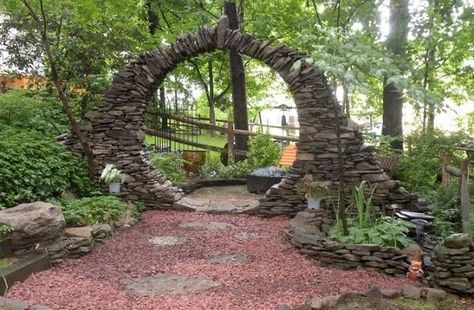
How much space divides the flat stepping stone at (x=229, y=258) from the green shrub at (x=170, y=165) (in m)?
4.10

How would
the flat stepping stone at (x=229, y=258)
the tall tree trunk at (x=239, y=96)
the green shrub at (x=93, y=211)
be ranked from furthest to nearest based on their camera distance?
1. the tall tree trunk at (x=239, y=96)
2. the green shrub at (x=93, y=211)
3. the flat stepping stone at (x=229, y=258)

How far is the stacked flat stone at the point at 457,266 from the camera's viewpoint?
13.3 feet

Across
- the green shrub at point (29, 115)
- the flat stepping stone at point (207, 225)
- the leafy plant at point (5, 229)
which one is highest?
the green shrub at point (29, 115)

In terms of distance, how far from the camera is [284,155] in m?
10.1

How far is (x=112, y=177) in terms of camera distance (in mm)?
7129

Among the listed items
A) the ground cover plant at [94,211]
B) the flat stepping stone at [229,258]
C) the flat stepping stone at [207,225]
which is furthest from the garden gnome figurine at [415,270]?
the ground cover plant at [94,211]

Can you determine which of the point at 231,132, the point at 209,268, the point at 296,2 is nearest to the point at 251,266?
the point at 209,268

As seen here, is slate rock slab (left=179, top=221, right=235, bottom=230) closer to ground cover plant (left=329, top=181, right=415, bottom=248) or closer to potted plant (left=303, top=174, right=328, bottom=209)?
potted plant (left=303, top=174, right=328, bottom=209)

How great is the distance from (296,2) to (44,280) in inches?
458

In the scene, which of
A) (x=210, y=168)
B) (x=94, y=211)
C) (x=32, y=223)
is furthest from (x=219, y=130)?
(x=32, y=223)

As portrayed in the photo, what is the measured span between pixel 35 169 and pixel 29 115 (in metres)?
2.16

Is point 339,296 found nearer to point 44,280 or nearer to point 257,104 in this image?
point 44,280

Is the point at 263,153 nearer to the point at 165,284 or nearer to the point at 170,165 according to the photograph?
the point at 170,165

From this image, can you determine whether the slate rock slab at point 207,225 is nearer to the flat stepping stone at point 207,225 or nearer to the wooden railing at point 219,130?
the flat stepping stone at point 207,225
